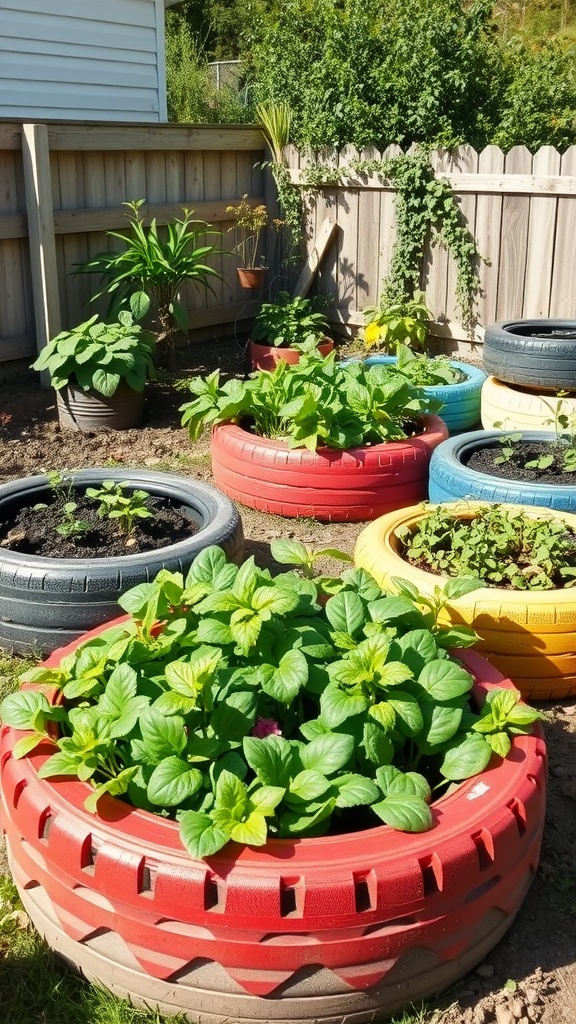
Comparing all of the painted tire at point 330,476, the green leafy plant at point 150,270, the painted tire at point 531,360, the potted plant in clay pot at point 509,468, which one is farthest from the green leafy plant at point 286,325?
the potted plant in clay pot at point 509,468

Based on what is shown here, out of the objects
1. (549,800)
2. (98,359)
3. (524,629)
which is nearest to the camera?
(549,800)

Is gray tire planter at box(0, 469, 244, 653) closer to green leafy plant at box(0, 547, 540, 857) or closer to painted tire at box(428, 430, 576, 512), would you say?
green leafy plant at box(0, 547, 540, 857)

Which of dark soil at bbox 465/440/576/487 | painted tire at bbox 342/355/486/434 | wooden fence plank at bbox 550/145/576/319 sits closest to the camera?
dark soil at bbox 465/440/576/487

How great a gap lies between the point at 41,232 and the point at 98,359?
4.16ft

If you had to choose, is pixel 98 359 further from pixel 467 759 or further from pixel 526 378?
pixel 467 759

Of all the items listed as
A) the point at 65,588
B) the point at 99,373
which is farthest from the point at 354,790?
the point at 99,373

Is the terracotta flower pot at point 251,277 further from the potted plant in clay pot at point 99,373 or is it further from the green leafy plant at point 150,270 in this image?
the potted plant in clay pot at point 99,373

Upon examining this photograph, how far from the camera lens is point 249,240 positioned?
895 cm

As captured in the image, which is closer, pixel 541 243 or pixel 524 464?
pixel 524 464

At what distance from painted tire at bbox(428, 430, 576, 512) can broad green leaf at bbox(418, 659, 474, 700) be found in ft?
5.99

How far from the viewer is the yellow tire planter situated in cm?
286

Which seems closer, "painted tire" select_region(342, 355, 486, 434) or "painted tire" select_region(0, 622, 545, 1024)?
"painted tire" select_region(0, 622, 545, 1024)

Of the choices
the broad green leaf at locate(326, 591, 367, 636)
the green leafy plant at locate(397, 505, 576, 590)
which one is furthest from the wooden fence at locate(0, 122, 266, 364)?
the broad green leaf at locate(326, 591, 367, 636)

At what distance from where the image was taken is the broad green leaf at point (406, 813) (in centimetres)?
174
